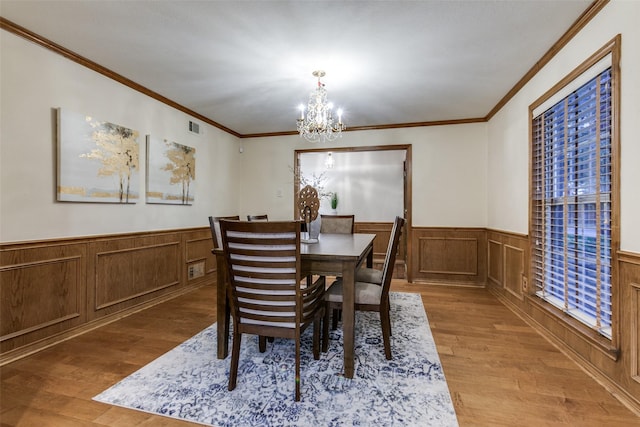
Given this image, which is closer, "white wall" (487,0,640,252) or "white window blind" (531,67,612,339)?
"white wall" (487,0,640,252)

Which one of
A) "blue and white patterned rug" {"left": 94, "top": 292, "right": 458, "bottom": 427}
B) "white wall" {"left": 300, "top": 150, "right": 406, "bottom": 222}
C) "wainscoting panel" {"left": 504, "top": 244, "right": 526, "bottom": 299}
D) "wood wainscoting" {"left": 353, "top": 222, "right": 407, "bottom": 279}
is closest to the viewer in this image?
"blue and white patterned rug" {"left": 94, "top": 292, "right": 458, "bottom": 427}

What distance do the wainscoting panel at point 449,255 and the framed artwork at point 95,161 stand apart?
12.4 ft

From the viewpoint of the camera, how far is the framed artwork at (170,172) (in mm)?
3316

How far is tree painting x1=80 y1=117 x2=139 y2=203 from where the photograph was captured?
2703 millimetres

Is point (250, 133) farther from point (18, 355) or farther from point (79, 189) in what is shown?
point (18, 355)

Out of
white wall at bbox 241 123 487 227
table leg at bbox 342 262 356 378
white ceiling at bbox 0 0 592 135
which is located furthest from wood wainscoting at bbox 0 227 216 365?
white wall at bbox 241 123 487 227

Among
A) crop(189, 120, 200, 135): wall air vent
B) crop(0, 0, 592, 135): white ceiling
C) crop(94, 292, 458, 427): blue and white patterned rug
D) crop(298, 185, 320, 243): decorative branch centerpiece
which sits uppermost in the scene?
crop(0, 0, 592, 135): white ceiling

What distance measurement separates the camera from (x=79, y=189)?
2545mm

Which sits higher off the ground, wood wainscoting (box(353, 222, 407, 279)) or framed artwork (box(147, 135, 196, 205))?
framed artwork (box(147, 135, 196, 205))

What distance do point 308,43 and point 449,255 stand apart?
3.43 meters

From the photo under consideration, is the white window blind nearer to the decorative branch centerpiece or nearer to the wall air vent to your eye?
the decorative branch centerpiece

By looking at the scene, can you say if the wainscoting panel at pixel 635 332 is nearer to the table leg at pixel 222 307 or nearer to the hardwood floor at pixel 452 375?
the hardwood floor at pixel 452 375

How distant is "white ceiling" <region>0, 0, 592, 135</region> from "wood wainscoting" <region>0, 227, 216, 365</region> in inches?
65.1

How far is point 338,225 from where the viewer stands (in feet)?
12.3
